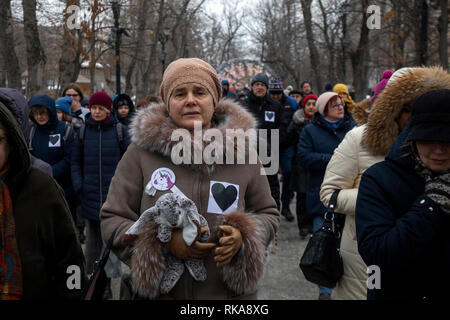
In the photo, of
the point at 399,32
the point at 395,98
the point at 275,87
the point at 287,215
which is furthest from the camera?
the point at 399,32

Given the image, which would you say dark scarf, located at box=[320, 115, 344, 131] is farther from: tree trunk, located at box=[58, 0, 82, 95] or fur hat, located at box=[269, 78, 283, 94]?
tree trunk, located at box=[58, 0, 82, 95]

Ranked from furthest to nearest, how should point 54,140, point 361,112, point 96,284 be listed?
point 54,140, point 361,112, point 96,284

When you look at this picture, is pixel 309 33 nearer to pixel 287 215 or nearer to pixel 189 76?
pixel 287 215

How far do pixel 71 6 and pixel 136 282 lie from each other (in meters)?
7.61

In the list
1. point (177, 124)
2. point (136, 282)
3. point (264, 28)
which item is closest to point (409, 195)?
point (177, 124)

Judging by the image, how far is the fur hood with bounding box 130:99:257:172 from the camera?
6.63 ft

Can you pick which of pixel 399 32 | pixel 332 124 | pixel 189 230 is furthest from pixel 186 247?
pixel 399 32

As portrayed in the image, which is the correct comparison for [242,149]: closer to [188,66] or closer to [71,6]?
[188,66]

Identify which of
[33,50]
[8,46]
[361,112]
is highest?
[33,50]

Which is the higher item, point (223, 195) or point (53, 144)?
point (53, 144)

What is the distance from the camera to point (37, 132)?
4.57 metres

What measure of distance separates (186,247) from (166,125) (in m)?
0.63

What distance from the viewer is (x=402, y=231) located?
5.47 feet

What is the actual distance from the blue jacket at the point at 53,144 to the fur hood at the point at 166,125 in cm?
272
